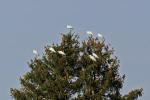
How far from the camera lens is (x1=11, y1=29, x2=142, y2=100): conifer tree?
49.1m

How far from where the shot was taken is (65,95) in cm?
4891

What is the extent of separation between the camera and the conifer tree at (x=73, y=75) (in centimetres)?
4906

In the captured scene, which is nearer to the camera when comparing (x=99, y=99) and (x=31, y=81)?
(x=99, y=99)

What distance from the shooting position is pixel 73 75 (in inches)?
1989

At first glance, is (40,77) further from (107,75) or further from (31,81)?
(107,75)

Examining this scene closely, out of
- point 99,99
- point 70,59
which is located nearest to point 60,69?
point 70,59

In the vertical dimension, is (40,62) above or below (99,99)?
above

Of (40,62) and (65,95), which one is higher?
(40,62)

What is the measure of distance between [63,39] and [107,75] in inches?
203

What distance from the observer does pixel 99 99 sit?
158 ft

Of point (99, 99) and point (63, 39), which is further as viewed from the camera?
point (63, 39)

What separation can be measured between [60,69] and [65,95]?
2.62 m

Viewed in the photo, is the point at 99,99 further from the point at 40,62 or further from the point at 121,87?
the point at 40,62

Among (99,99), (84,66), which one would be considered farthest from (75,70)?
(99,99)
